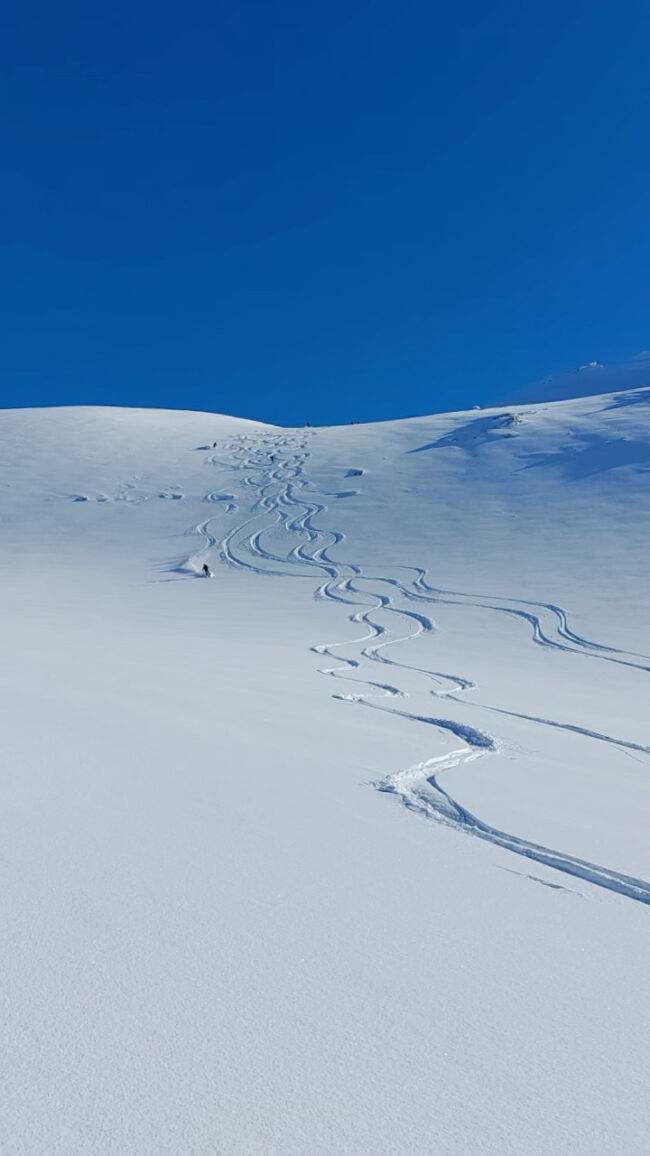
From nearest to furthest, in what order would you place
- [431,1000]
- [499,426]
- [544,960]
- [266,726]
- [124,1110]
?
[124,1110] → [431,1000] → [544,960] → [266,726] → [499,426]

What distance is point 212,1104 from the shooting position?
2.00m

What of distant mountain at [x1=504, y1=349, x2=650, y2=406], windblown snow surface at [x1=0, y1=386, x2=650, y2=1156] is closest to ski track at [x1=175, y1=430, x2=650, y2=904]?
windblown snow surface at [x1=0, y1=386, x2=650, y2=1156]

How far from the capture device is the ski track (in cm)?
453

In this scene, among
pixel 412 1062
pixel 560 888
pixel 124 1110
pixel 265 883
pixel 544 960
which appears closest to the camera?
pixel 124 1110

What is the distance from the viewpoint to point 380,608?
17750mm

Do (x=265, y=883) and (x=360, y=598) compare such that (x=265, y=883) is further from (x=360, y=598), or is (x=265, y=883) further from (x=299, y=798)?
(x=360, y=598)

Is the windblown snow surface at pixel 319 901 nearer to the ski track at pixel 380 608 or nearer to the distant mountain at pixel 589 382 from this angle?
the ski track at pixel 380 608

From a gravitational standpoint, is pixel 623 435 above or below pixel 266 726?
above

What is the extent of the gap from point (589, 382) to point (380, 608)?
157 meters

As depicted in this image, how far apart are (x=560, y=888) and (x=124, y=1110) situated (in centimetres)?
220

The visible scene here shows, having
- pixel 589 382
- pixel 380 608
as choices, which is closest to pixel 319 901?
pixel 380 608

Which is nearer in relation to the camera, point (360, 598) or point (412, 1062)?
point (412, 1062)

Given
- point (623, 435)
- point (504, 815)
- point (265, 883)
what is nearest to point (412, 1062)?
point (265, 883)

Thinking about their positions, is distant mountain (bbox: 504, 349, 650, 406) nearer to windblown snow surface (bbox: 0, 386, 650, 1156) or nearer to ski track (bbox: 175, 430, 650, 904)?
ski track (bbox: 175, 430, 650, 904)
